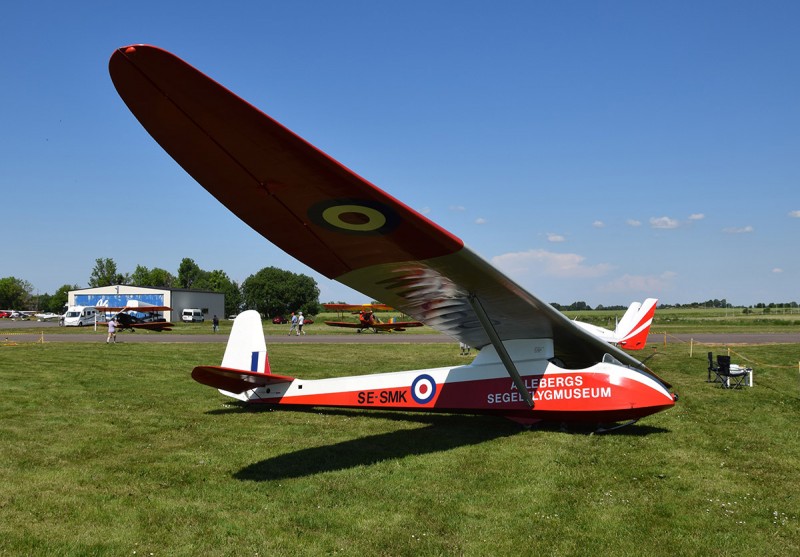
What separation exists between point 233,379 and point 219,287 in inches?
5426


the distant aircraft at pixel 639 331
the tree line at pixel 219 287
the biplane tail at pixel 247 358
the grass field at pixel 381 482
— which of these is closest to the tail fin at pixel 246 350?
the biplane tail at pixel 247 358

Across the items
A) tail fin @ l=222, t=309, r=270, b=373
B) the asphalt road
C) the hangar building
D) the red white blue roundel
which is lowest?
the asphalt road

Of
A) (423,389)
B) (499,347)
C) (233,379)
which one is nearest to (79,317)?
(233,379)

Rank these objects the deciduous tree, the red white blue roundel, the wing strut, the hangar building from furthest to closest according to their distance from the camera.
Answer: the deciduous tree
the hangar building
the red white blue roundel
the wing strut

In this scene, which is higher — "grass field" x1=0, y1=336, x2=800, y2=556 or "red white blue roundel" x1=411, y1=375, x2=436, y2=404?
"red white blue roundel" x1=411, y1=375, x2=436, y2=404

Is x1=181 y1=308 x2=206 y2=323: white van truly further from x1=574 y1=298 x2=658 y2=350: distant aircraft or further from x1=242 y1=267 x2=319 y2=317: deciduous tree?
x1=574 y1=298 x2=658 y2=350: distant aircraft

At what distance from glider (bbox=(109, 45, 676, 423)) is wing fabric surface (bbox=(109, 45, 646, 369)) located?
1cm

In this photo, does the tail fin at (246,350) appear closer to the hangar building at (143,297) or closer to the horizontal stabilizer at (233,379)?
the horizontal stabilizer at (233,379)

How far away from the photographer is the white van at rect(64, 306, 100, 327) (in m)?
58.1

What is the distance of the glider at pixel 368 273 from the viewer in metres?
4.39

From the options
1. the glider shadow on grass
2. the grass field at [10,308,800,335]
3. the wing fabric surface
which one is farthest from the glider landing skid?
the grass field at [10,308,800,335]

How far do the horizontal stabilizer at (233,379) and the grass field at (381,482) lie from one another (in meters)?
0.56

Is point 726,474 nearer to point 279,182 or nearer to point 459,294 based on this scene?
point 459,294

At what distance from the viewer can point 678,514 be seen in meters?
5.55
